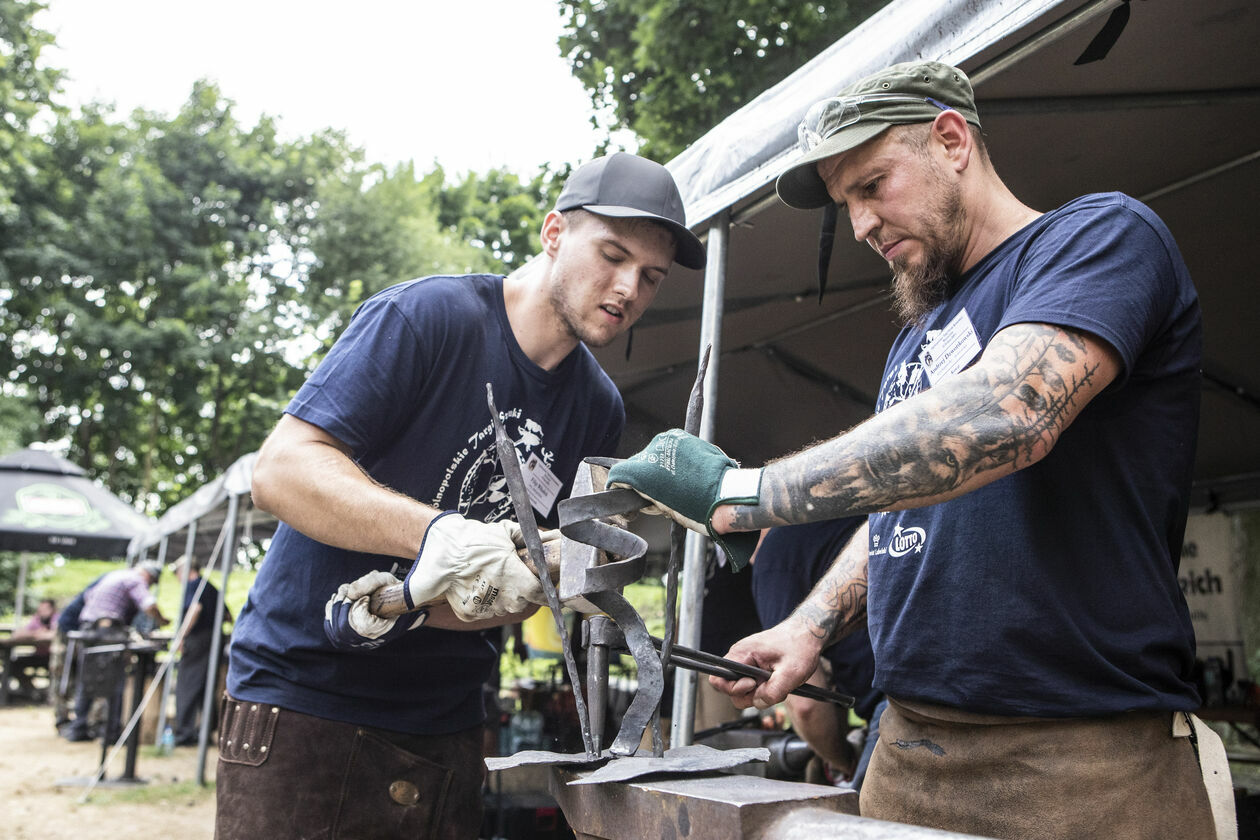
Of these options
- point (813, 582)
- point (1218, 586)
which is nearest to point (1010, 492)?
point (813, 582)

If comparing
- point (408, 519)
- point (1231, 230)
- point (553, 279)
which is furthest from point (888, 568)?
point (1231, 230)

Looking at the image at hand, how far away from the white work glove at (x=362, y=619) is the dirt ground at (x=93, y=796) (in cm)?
532

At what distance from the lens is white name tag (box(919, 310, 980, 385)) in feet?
4.87

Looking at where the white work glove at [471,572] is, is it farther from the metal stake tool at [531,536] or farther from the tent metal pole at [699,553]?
the tent metal pole at [699,553]

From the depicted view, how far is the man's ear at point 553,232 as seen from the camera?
7.19ft

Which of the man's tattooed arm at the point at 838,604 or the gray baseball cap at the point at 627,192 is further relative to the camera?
the gray baseball cap at the point at 627,192

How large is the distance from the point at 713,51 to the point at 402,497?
8538mm

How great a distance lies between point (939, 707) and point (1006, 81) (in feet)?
4.86

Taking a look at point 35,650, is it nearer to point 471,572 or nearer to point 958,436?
point 471,572

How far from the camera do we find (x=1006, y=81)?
7.23 ft

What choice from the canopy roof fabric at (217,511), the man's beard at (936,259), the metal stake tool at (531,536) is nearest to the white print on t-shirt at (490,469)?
the metal stake tool at (531,536)

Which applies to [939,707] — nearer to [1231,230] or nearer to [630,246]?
[630,246]

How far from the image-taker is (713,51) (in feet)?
30.6

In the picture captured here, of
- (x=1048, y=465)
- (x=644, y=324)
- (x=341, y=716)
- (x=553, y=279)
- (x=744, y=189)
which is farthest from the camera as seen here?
(x=644, y=324)
